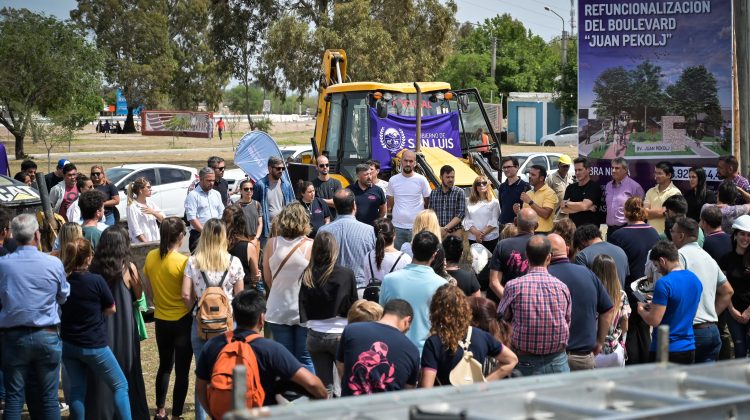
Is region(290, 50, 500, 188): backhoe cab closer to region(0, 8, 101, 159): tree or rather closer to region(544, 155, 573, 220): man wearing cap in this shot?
region(544, 155, 573, 220): man wearing cap

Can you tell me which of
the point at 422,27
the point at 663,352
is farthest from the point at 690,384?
the point at 422,27

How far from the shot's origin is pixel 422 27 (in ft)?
143

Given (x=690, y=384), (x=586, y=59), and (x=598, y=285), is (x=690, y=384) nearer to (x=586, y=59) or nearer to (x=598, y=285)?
(x=598, y=285)

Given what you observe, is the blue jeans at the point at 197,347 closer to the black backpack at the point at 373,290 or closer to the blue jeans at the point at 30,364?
the blue jeans at the point at 30,364

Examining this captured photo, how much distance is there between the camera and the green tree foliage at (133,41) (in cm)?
7388

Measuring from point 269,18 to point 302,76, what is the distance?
6.18 metres

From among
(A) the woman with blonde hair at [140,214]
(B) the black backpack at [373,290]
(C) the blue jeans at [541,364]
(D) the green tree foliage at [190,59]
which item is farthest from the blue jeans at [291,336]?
(D) the green tree foliage at [190,59]

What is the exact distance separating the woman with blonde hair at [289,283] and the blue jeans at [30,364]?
5.36 feet

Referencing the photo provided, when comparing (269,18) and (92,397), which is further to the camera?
(269,18)

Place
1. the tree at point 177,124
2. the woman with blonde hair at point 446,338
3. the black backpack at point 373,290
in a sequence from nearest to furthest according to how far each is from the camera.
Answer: the woman with blonde hair at point 446,338, the black backpack at point 373,290, the tree at point 177,124

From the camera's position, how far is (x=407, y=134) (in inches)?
610

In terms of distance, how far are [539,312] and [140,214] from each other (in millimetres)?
6302

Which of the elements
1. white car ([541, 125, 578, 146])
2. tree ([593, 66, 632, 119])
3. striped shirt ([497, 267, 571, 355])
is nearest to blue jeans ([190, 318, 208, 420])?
striped shirt ([497, 267, 571, 355])

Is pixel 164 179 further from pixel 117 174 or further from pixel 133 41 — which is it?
pixel 133 41
